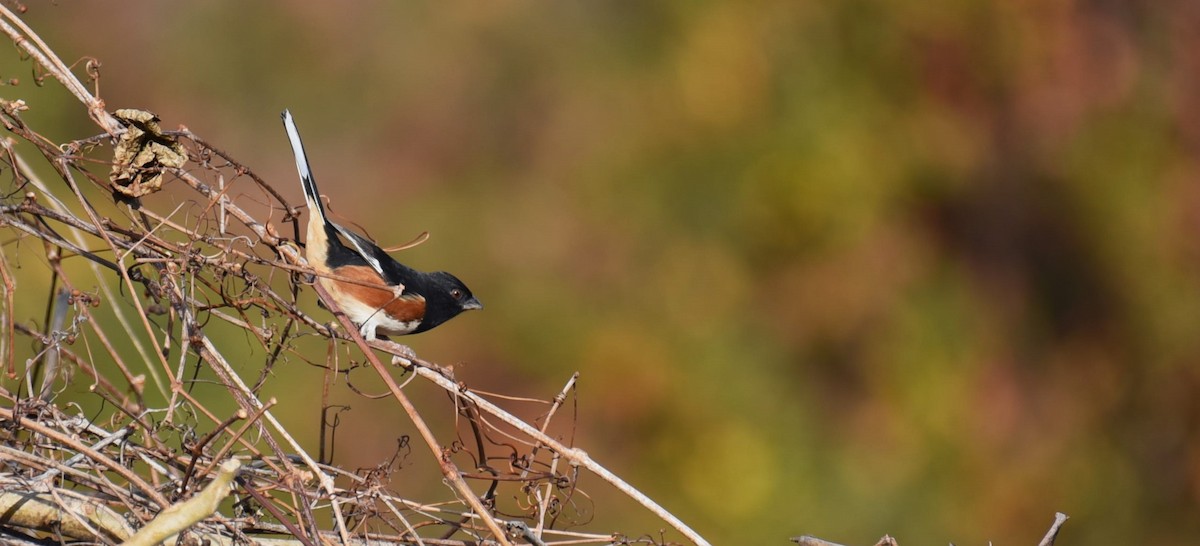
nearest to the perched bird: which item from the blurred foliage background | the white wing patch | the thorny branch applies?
the white wing patch

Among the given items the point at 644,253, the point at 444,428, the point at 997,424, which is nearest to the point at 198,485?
the point at 444,428

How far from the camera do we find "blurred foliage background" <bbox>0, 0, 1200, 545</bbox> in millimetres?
7410

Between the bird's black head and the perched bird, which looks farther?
the bird's black head

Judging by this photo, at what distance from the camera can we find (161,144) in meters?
2.17

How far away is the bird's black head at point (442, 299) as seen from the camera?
336cm

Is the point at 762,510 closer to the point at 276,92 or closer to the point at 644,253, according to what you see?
the point at 644,253

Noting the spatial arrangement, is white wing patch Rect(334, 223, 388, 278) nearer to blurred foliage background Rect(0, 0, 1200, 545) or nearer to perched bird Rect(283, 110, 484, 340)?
perched bird Rect(283, 110, 484, 340)

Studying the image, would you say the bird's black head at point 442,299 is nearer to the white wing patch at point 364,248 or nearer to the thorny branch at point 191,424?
the white wing patch at point 364,248

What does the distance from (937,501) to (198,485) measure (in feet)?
20.8

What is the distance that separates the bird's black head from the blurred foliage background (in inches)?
139

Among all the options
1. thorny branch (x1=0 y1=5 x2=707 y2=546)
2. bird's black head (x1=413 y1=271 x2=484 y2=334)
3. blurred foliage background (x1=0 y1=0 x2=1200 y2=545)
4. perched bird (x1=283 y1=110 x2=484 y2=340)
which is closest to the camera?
thorny branch (x1=0 y1=5 x2=707 y2=546)

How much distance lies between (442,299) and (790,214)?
4.77 meters

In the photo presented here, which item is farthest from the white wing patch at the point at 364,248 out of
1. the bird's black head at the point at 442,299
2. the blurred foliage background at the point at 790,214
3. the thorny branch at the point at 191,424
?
the blurred foliage background at the point at 790,214

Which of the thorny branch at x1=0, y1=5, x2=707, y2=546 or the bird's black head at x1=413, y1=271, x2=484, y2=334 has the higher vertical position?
the bird's black head at x1=413, y1=271, x2=484, y2=334
